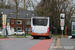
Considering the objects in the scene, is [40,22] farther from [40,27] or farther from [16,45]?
[16,45]

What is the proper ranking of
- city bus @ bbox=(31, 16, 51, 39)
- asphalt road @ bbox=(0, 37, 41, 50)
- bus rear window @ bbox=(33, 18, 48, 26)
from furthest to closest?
1. bus rear window @ bbox=(33, 18, 48, 26)
2. city bus @ bbox=(31, 16, 51, 39)
3. asphalt road @ bbox=(0, 37, 41, 50)

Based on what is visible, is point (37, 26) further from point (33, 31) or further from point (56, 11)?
point (56, 11)

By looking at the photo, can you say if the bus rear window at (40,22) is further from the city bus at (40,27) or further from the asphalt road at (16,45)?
the asphalt road at (16,45)

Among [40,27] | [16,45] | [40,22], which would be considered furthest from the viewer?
[40,22]

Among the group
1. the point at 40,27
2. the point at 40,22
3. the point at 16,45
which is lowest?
the point at 16,45

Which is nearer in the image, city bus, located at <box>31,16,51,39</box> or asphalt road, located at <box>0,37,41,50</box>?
asphalt road, located at <box>0,37,41,50</box>

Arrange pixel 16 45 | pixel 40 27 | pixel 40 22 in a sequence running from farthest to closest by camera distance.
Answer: pixel 40 22
pixel 40 27
pixel 16 45

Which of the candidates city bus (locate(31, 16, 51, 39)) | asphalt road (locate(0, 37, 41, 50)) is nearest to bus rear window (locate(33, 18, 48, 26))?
city bus (locate(31, 16, 51, 39))

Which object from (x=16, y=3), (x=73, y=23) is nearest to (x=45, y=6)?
(x=16, y=3)

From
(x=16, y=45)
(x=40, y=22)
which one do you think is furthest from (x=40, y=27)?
(x=16, y=45)

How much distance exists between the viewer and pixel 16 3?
42.3 meters

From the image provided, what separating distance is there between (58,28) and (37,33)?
35246 millimetres

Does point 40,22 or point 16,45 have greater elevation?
point 40,22

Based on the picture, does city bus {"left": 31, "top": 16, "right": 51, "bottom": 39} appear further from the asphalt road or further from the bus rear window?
the asphalt road
